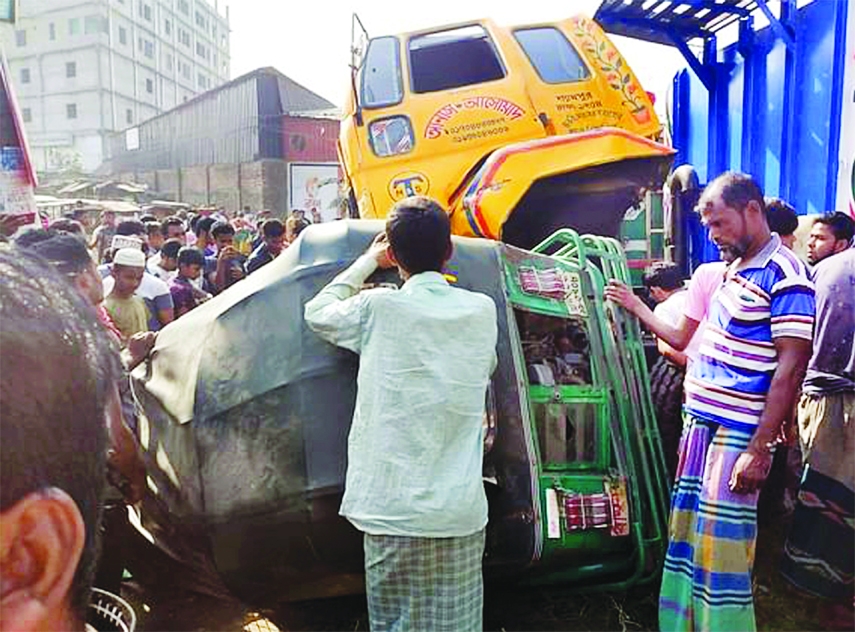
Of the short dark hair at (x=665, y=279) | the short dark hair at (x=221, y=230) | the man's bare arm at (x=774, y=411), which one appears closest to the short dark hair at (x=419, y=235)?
the man's bare arm at (x=774, y=411)

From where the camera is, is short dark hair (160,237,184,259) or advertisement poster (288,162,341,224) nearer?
short dark hair (160,237,184,259)

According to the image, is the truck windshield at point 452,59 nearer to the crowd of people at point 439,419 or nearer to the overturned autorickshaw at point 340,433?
the crowd of people at point 439,419

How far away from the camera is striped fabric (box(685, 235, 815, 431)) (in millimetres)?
2244

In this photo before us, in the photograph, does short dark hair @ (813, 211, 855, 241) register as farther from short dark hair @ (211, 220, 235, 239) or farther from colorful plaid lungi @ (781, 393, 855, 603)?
short dark hair @ (211, 220, 235, 239)

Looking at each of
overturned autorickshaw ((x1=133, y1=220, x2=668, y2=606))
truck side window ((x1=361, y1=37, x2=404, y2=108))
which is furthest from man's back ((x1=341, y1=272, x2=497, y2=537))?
truck side window ((x1=361, y1=37, x2=404, y2=108))

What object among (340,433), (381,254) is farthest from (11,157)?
(340,433)

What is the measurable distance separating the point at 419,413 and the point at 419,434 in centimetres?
5

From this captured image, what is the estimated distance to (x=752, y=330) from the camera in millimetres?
2303

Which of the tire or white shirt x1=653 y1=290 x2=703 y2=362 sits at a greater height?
white shirt x1=653 y1=290 x2=703 y2=362

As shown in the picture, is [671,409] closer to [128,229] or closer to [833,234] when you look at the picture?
[833,234]

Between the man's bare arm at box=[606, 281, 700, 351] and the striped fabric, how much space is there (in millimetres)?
316

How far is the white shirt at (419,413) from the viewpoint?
184cm

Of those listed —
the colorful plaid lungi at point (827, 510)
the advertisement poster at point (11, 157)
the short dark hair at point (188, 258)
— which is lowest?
the colorful plaid lungi at point (827, 510)

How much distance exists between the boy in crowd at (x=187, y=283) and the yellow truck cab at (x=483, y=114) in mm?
1225
